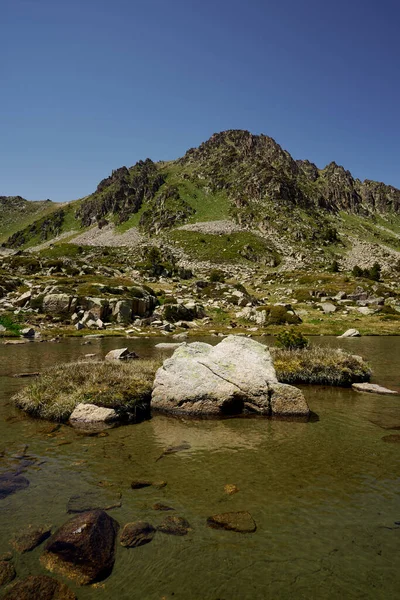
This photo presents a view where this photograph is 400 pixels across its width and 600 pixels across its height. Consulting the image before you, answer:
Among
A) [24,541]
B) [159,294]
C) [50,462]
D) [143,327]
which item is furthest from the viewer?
[159,294]

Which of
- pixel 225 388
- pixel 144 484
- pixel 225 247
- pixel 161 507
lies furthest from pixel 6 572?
pixel 225 247

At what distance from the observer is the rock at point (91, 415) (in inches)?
563

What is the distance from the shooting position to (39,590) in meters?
5.59

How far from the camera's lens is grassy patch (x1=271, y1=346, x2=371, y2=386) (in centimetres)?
2195

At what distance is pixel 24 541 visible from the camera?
6812mm

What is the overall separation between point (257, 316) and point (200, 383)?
45.3m

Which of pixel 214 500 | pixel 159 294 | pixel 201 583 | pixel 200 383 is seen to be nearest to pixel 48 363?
pixel 200 383

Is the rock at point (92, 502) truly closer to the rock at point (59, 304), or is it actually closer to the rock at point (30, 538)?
the rock at point (30, 538)

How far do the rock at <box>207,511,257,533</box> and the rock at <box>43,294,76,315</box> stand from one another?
53211 millimetres

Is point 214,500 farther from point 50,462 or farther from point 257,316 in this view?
point 257,316

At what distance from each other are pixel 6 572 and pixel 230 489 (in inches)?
205

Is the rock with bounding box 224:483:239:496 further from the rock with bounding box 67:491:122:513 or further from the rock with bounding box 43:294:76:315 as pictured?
the rock with bounding box 43:294:76:315

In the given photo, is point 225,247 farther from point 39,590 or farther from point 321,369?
point 39,590

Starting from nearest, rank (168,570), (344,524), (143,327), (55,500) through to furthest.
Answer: (168,570)
(344,524)
(55,500)
(143,327)
